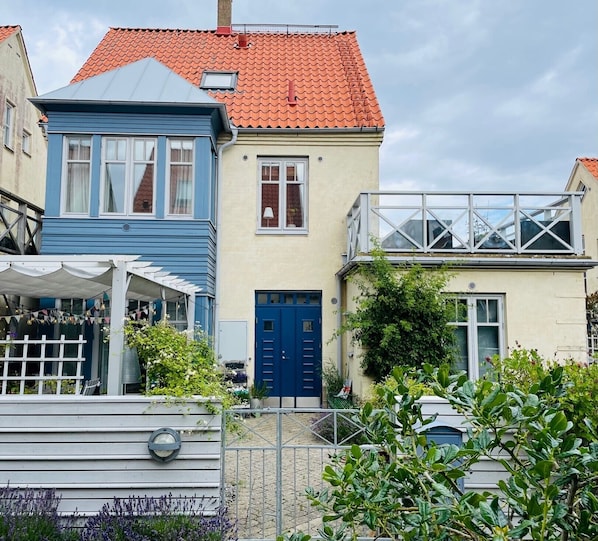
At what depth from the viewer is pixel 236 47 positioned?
15.4 m

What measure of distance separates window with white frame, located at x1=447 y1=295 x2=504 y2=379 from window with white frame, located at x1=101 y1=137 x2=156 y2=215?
267 inches

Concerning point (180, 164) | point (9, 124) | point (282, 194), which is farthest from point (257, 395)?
point (9, 124)

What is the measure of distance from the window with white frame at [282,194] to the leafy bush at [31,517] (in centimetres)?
812

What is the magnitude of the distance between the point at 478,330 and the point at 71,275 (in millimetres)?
7499

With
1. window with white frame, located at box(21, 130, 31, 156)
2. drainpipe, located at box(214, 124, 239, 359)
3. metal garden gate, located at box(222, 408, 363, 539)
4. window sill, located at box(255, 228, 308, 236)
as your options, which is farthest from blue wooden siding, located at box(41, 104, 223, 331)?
window with white frame, located at box(21, 130, 31, 156)

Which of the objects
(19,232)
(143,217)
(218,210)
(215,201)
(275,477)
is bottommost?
(275,477)

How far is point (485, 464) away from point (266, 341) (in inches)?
286

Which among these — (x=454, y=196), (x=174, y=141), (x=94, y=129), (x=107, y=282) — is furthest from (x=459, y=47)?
(x=107, y=282)

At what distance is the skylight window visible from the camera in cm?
1364

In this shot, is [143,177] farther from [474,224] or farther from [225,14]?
[225,14]

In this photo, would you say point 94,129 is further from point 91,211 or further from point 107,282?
point 107,282

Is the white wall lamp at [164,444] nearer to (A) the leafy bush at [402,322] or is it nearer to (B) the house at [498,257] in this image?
(A) the leafy bush at [402,322]

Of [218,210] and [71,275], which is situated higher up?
[218,210]

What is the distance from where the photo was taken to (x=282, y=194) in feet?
40.3
